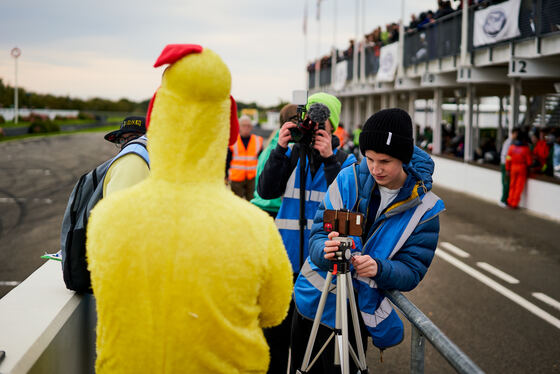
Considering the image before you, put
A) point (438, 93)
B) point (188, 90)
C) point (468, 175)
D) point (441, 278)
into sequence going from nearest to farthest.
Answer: point (188, 90), point (441, 278), point (468, 175), point (438, 93)

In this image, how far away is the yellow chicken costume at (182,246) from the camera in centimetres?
151

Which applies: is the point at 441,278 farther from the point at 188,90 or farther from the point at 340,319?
the point at 188,90

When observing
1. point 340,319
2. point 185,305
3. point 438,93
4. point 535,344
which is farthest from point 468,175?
point 185,305

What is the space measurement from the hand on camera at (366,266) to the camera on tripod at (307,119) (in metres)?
1.31

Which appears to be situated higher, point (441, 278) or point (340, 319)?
point (340, 319)

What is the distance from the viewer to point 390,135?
2.49 meters

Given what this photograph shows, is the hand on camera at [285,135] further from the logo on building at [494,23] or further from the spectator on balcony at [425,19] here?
the spectator on balcony at [425,19]

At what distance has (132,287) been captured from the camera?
1.55 metres

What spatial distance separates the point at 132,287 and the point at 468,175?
57.9 feet

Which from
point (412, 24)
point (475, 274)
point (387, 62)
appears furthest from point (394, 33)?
point (475, 274)

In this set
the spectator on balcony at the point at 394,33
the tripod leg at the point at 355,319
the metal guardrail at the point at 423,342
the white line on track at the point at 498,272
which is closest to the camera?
the metal guardrail at the point at 423,342

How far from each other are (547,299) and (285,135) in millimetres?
4901

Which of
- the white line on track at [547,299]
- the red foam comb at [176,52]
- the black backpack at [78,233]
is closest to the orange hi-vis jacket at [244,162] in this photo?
the white line on track at [547,299]

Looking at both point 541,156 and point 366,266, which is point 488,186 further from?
point 366,266
